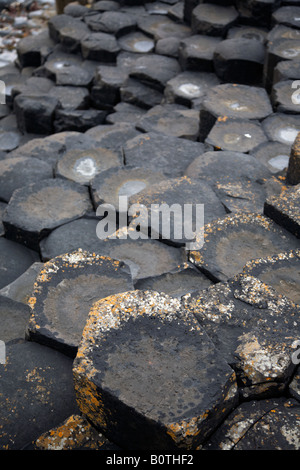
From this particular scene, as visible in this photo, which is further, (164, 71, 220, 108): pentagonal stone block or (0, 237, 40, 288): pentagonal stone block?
(164, 71, 220, 108): pentagonal stone block

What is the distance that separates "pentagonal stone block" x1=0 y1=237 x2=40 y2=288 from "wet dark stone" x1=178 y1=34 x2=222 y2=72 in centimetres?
342

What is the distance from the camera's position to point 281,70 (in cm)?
453

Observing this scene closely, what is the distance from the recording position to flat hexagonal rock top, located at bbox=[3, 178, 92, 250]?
3.04 meters

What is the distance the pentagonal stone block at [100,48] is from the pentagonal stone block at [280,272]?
4814 mm

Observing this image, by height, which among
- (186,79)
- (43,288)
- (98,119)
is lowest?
(98,119)

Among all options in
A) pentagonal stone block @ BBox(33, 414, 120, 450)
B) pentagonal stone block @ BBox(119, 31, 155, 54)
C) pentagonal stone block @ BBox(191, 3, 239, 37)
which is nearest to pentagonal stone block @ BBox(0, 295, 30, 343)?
pentagonal stone block @ BBox(33, 414, 120, 450)

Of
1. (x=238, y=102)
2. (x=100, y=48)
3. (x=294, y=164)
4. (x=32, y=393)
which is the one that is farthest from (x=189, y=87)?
(x=32, y=393)

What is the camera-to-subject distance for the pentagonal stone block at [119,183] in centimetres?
320

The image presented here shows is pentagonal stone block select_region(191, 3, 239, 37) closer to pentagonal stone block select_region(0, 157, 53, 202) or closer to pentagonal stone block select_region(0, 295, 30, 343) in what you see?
pentagonal stone block select_region(0, 157, 53, 202)

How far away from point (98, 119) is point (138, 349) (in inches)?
169

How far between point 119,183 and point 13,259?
86cm

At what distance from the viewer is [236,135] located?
3814 mm
